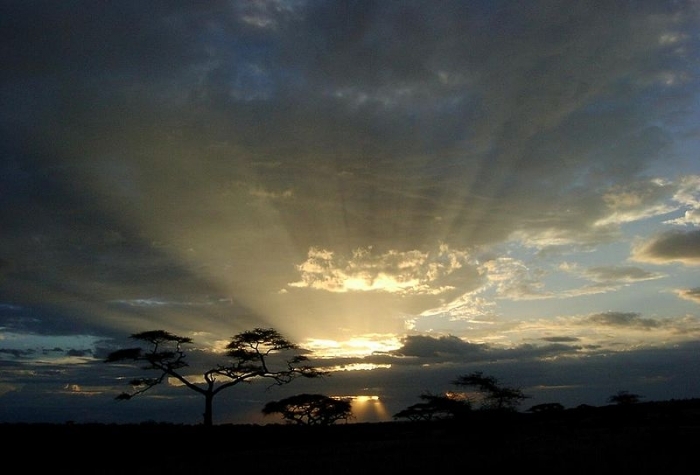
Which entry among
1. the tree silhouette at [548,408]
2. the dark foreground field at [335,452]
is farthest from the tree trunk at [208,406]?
the tree silhouette at [548,408]

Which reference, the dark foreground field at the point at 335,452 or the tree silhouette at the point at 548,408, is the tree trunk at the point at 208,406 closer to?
the dark foreground field at the point at 335,452

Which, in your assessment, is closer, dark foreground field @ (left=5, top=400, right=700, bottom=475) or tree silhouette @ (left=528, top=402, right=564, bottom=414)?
dark foreground field @ (left=5, top=400, right=700, bottom=475)

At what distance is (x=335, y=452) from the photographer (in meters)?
35.3

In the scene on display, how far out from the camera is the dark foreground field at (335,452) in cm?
2259

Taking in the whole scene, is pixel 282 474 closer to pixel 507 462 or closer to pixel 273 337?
pixel 507 462

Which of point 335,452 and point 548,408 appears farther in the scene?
point 548,408

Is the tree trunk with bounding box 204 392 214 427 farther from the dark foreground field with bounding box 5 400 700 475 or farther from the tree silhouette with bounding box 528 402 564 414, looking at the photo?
the tree silhouette with bounding box 528 402 564 414

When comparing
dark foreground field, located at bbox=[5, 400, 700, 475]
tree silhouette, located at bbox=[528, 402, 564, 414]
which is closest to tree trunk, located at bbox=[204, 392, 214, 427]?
dark foreground field, located at bbox=[5, 400, 700, 475]

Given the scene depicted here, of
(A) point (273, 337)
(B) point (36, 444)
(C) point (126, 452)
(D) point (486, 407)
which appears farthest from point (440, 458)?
(A) point (273, 337)

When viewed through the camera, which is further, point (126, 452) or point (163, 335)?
point (163, 335)

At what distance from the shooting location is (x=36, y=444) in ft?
114

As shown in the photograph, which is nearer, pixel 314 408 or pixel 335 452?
pixel 335 452

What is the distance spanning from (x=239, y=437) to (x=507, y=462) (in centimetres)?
2992

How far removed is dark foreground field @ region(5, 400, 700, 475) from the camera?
22594 mm
